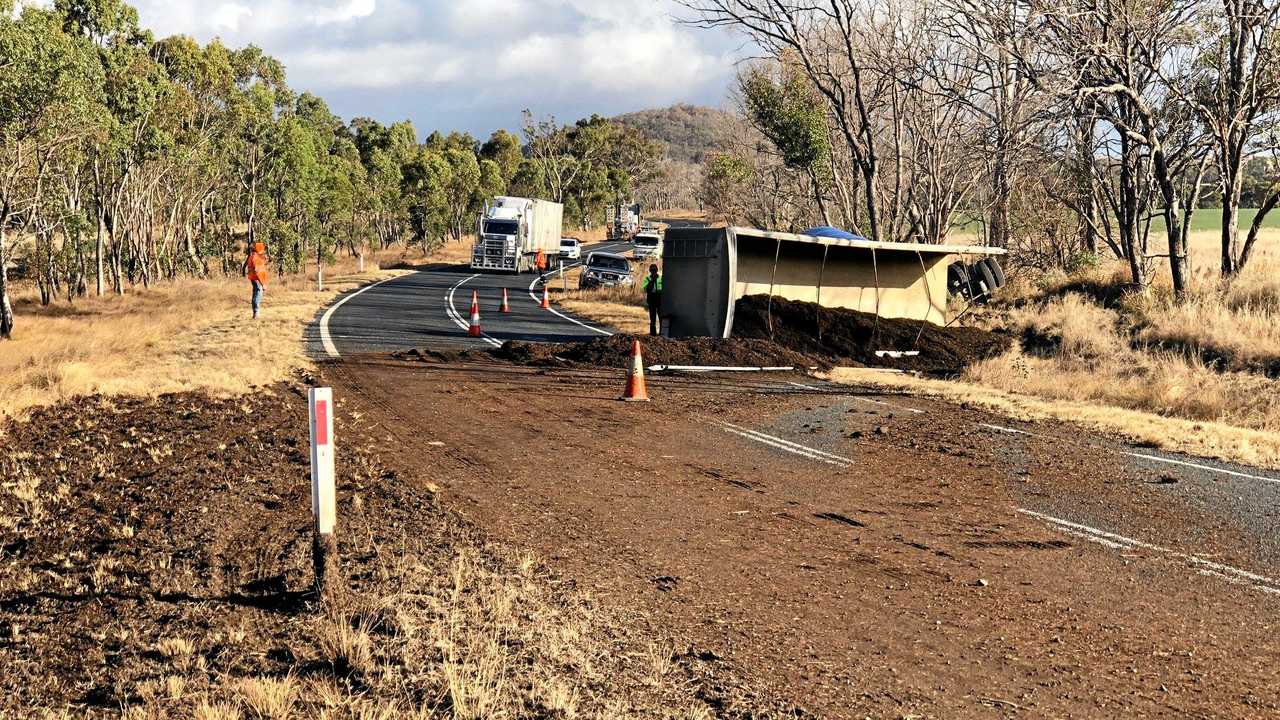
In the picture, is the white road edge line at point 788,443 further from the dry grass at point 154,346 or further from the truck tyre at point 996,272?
the truck tyre at point 996,272

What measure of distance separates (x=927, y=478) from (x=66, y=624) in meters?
7.02

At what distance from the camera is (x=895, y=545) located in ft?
24.0

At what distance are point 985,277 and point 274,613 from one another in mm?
22248

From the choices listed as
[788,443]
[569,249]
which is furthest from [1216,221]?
[788,443]

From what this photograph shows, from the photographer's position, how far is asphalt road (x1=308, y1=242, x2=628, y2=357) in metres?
20.7

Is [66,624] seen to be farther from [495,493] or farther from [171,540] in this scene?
[495,493]

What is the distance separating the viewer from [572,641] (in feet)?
17.4

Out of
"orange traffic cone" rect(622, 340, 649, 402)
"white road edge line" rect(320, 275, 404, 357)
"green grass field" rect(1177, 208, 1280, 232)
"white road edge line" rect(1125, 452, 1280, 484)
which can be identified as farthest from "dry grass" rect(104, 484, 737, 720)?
"green grass field" rect(1177, 208, 1280, 232)

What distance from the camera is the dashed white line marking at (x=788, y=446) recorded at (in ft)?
33.9

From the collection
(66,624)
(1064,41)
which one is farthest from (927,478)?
(1064,41)

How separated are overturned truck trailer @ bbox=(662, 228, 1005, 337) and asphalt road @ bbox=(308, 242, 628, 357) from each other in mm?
3952

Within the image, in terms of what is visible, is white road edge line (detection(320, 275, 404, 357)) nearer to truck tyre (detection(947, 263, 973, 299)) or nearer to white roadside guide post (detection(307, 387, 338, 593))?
white roadside guide post (detection(307, 387, 338, 593))

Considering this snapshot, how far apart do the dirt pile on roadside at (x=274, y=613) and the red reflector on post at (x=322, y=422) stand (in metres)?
0.87

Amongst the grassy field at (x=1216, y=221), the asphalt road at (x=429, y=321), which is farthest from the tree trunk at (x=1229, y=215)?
the grassy field at (x=1216, y=221)
